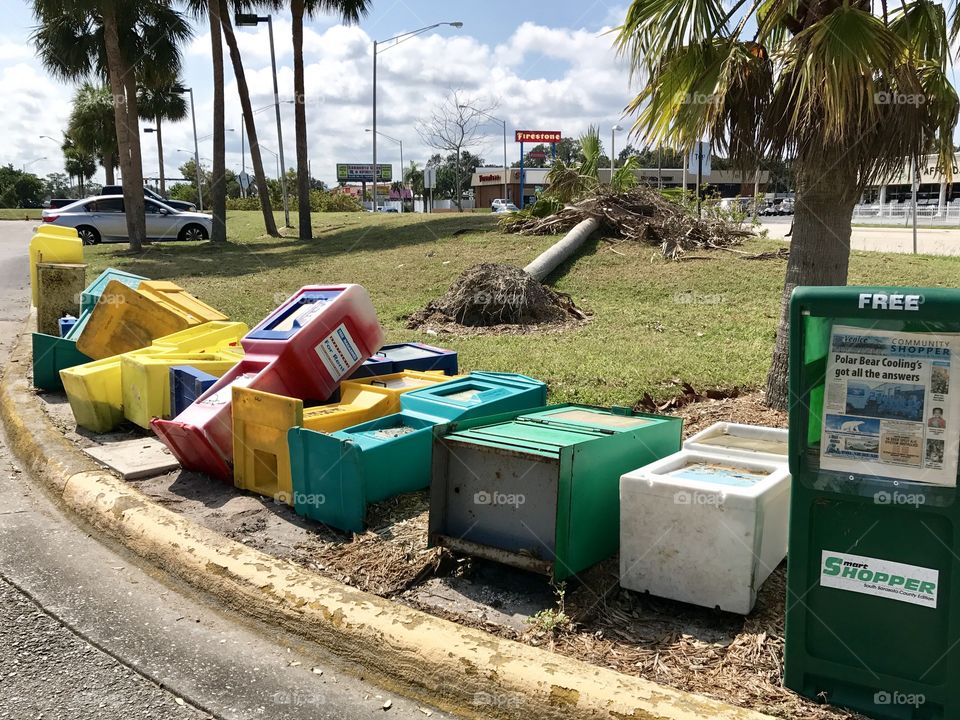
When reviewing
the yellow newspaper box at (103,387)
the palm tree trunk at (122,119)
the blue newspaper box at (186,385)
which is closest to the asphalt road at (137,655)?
the blue newspaper box at (186,385)

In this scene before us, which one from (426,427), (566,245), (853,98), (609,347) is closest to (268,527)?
(426,427)

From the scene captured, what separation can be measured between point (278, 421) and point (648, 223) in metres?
12.5

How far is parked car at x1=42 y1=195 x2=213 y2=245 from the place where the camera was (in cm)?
2738

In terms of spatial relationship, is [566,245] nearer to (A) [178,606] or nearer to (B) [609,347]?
(B) [609,347]

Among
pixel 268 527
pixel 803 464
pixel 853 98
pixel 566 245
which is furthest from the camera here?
pixel 566 245

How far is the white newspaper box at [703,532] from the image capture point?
3121 millimetres

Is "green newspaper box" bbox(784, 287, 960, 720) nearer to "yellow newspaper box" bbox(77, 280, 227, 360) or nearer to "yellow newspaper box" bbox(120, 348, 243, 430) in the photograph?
"yellow newspaper box" bbox(120, 348, 243, 430)

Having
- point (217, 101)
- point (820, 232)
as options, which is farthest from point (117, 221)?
point (820, 232)

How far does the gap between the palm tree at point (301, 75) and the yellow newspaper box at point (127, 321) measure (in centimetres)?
1813

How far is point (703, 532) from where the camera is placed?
318cm

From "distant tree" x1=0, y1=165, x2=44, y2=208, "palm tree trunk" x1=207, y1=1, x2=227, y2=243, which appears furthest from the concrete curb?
"distant tree" x1=0, y1=165, x2=44, y2=208

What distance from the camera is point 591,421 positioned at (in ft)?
13.6

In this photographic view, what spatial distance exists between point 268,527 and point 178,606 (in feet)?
2.35

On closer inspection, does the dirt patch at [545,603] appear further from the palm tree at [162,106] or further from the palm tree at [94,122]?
the palm tree at [94,122]
